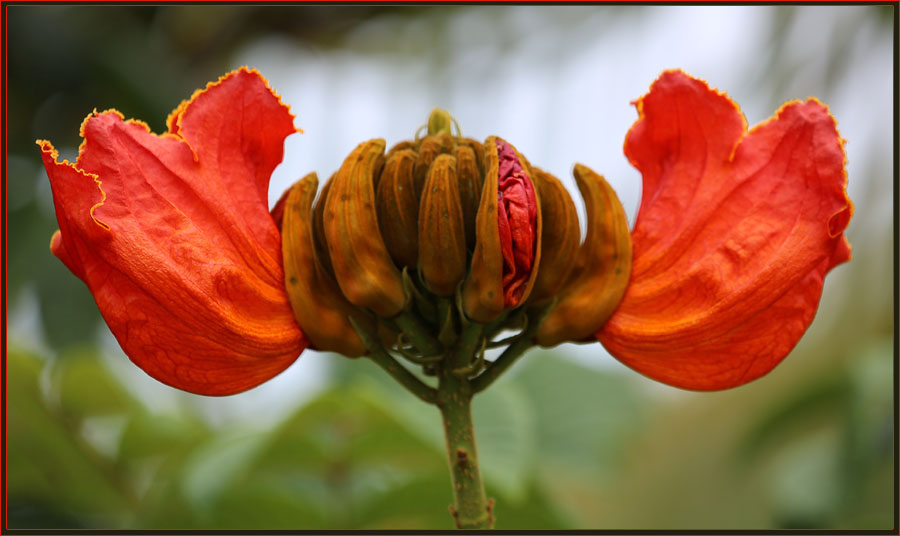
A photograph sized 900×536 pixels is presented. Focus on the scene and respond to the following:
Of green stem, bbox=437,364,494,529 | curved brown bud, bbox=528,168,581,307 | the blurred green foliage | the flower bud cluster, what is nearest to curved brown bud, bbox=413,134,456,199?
the flower bud cluster

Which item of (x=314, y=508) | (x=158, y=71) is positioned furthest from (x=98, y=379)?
(x=158, y=71)

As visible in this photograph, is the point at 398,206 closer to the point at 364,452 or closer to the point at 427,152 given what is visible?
the point at 427,152

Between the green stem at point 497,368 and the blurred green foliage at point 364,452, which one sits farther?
the blurred green foliage at point 364,452

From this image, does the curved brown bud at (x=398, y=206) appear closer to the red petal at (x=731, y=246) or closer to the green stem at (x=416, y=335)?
the green stem at (x=416, y=335)

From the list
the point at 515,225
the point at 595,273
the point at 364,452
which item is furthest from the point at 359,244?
the point at 364,452

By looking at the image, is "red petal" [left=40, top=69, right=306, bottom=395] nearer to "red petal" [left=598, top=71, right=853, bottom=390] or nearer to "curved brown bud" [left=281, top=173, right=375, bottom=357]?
"curved brown bud" [left=281, top=173, right=375, bottom=357]

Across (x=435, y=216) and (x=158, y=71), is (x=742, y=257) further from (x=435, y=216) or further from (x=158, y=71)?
(x=158, y=71)

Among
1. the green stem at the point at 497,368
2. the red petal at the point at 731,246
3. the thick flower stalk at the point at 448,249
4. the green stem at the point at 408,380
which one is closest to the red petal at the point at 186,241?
the thick flower stalk at the point at 448,249
